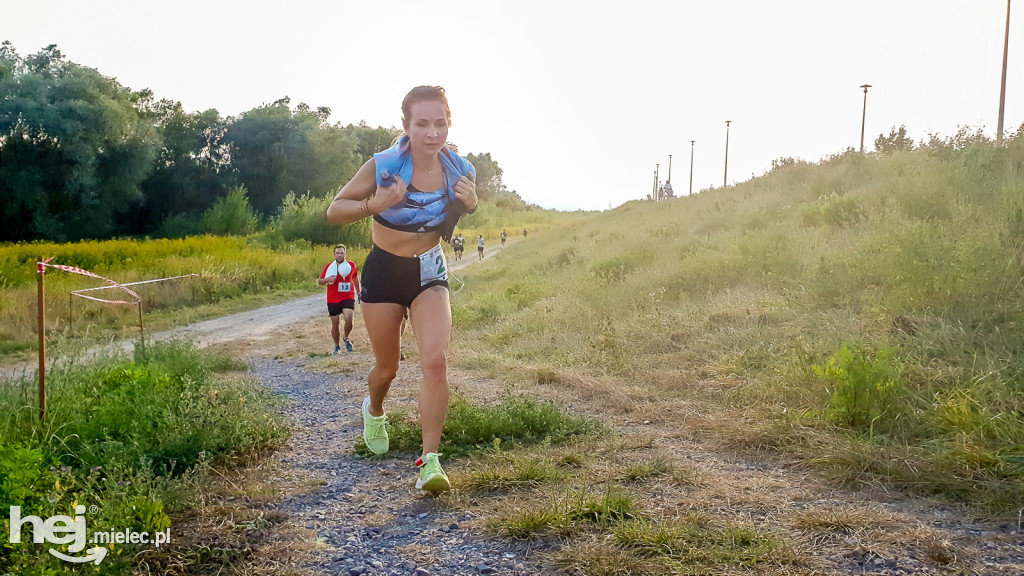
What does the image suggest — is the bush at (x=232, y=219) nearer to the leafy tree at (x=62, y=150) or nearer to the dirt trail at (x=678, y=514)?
the leafy tree at (x=62, y=150)

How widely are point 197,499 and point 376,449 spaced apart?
1.25 meters

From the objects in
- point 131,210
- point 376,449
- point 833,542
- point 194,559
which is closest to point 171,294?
point 376,449

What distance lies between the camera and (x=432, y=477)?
12.5 ft

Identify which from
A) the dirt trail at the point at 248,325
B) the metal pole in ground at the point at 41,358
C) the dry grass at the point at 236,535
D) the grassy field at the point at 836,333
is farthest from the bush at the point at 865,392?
the dirt trail at the point at 248,325

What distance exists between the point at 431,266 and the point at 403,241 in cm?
22

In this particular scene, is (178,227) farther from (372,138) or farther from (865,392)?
(865,392)

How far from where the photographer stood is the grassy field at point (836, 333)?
4.40m

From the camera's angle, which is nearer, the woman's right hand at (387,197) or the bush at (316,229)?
the woman's right hand at (387,197)

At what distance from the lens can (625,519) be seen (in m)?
3.38

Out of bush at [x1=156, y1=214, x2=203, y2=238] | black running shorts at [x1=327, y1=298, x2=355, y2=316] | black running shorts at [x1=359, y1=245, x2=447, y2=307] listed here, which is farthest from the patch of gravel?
bush at [x1=156, y1=214, x2=203, y2=238]

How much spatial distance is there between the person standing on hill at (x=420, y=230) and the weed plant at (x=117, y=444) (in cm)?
135

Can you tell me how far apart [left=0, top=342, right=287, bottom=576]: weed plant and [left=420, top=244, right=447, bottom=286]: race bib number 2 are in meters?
1.67

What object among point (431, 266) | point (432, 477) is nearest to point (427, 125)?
point (431, 266)

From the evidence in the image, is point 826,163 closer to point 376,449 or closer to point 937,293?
point 937,293
